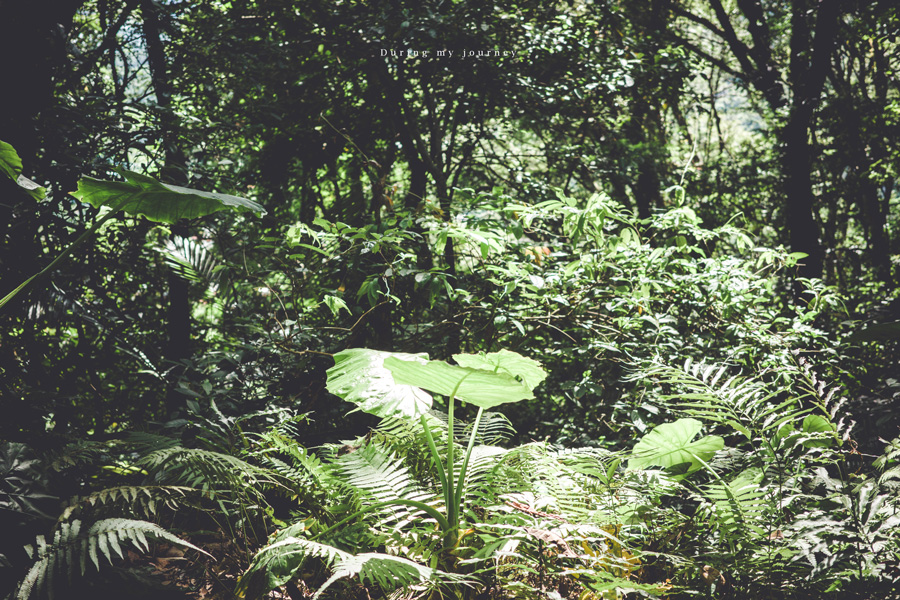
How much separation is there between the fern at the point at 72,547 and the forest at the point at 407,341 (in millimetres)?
11

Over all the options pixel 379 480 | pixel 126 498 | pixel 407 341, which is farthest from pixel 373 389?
pixel 407 341

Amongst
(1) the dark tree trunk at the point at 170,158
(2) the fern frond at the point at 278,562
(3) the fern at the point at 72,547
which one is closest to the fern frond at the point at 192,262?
(1) the dark tree trunk at the point at 170,158

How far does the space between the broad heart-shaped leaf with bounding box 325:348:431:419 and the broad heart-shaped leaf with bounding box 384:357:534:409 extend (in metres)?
0.16

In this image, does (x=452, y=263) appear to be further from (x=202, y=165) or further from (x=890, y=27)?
(x=890, y=27)

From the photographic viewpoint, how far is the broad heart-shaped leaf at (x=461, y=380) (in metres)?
1.65

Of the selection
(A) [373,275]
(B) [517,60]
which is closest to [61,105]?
(A) [373,275]

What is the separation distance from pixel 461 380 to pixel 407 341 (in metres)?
1.79

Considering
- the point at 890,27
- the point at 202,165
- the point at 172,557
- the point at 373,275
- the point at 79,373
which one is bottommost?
the point at 172,557

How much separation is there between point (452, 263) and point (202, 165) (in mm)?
1589

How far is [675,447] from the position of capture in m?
2.01

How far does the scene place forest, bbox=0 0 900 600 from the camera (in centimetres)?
171

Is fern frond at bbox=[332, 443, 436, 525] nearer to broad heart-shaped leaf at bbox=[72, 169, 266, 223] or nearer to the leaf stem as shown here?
broad heart-shaped leaf at bbox=[72, 169, 266, 223]

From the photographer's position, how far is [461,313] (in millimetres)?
3137

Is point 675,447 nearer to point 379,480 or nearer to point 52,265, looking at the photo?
point 379,480
